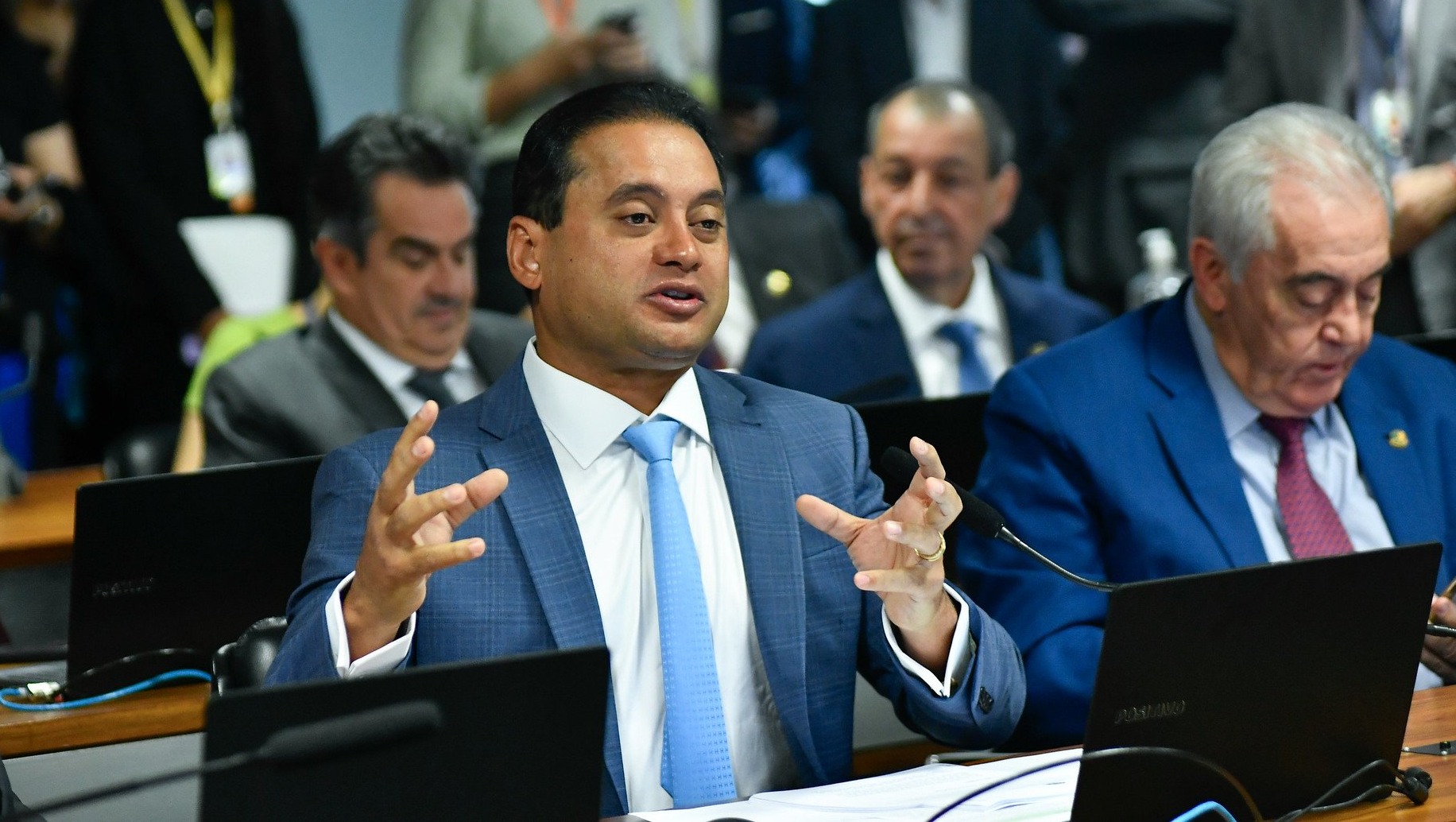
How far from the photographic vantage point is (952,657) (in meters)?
1.84

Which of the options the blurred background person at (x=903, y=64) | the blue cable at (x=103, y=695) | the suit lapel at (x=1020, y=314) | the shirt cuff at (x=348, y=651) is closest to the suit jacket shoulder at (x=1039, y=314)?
the suit lapel at (x=1020, y=314)

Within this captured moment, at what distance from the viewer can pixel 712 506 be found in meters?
2.01

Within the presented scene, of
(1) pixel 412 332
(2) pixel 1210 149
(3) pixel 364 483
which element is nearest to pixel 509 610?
(3) pixel 364 483

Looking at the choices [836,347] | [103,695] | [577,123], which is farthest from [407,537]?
[836,347]

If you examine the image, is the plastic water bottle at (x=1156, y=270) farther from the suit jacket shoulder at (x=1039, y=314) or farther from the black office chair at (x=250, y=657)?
the black office chair at (x=250, y=657)

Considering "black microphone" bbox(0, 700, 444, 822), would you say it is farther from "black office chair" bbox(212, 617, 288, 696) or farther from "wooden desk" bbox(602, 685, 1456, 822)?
"black office chair" bbox(212, 617, 288, 696)

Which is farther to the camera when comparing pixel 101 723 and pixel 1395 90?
pixel 1395 90

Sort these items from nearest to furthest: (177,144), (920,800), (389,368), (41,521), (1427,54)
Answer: (920,800) < (41,521) < (389,368) < (1427,54) < (177,144)

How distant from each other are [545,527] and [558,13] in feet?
9.37

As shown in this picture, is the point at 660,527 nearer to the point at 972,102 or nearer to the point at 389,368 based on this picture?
the point at 389,368

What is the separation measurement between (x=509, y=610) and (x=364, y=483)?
0.69ft

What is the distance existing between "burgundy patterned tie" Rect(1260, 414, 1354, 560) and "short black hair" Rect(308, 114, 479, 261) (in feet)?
5.57

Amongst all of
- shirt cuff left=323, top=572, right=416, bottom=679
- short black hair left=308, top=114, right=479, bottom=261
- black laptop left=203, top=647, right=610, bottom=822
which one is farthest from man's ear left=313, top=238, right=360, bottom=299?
black laptop left=203, top=647, right=610, bottom=822

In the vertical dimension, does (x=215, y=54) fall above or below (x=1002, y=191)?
above
